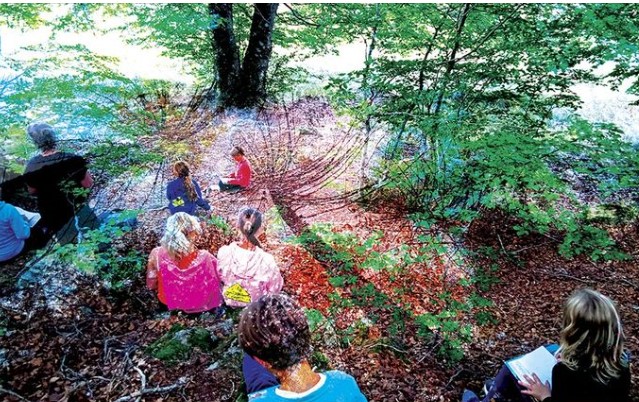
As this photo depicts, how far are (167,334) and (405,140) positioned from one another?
3.78 metres

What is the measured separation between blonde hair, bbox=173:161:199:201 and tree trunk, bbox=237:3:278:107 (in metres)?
1.90

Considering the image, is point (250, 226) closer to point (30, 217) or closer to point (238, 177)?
point (238, 177)

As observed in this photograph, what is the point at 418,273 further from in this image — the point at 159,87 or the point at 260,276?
the point at 159,87

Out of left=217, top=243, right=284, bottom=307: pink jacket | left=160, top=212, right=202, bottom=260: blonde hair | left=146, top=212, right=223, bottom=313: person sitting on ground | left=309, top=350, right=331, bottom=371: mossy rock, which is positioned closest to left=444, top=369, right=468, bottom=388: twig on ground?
left=309, top=350, right=331, bottom=371: mossy rock

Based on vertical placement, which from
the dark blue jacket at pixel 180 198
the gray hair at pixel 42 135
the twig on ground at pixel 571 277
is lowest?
the twig on ground at pixel 571 277

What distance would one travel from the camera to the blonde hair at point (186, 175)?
4395mm

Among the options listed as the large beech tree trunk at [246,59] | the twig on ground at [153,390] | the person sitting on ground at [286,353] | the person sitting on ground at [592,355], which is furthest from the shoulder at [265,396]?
the large beech tree trunk at [246,59]

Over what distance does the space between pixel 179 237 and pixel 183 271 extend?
363 mm

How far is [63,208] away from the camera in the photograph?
4203mm

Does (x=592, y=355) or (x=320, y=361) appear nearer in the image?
(x=592, y=355)

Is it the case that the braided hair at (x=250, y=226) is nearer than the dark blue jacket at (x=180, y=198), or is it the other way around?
the braided hair at (x=250, y=226)

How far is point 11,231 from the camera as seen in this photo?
389cm

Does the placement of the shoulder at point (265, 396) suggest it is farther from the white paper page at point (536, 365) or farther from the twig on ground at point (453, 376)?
the twig on ground at point (453, 376)

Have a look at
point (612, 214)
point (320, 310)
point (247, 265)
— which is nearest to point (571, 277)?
point (612, 214)
